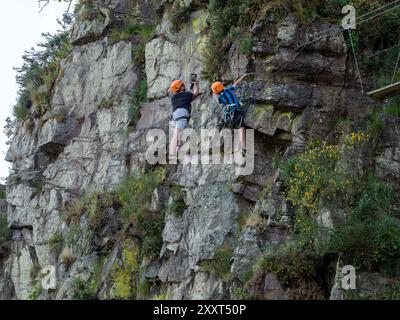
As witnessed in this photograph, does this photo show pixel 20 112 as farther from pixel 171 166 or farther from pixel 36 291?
pixel 171 166

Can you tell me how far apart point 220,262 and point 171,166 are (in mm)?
4131

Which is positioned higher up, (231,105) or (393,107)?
(231,105)

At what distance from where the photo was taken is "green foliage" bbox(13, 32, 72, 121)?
24.9 m

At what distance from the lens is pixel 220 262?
14719 mm

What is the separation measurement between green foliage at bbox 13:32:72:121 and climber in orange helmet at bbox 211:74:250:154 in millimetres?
10560

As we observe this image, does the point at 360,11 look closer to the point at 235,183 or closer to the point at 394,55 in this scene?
the point at 394,55

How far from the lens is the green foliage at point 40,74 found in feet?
81.8

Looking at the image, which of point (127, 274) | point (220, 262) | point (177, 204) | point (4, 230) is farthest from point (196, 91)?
point (4, 230)

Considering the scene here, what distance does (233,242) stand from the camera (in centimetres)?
1501

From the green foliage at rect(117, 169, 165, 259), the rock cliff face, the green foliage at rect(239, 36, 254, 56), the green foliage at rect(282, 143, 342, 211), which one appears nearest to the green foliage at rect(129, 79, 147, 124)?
the rock cliff face

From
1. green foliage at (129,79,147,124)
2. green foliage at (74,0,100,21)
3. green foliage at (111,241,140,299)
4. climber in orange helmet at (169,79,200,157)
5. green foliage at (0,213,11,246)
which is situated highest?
green foliage at (74,0,100,21)

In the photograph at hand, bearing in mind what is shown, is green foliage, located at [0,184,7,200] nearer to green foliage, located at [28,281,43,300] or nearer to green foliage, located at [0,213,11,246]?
green foliage, located at [0,213,11,246]
